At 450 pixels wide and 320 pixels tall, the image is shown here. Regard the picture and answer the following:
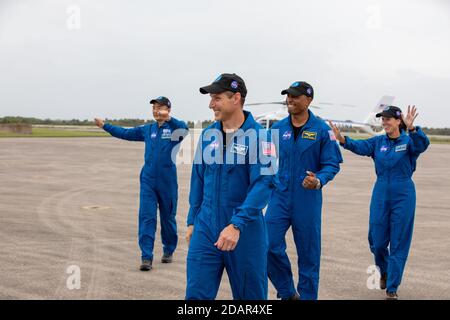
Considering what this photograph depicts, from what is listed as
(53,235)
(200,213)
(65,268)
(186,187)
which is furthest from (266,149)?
(186,187)

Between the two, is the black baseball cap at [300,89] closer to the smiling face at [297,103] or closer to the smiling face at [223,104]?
the smiling face at [297,103]

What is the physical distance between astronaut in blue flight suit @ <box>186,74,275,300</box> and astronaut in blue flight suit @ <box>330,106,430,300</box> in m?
2.40

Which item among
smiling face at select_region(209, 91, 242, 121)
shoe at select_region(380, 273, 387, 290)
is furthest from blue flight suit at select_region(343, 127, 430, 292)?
smiling face at select_region(209, 91, 242, 121)

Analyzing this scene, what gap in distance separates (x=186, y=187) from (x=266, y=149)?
10.9m

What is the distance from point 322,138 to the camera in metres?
5.09

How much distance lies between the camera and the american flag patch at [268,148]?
11.6ft

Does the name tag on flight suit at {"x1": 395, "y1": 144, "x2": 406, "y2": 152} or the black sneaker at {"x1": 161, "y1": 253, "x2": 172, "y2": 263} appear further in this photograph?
the black sneaker at {"x1": 161, "y1": 253, "x2": 172, "y2": 263}

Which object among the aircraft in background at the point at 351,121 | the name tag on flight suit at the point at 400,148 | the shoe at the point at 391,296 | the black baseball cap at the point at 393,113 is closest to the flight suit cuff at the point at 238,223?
the shoe at the point at 391,296

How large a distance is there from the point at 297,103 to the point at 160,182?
2.23m

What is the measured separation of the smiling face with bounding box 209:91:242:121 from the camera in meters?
3.60

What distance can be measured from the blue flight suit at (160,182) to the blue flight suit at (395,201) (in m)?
2.43

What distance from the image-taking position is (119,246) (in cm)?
728

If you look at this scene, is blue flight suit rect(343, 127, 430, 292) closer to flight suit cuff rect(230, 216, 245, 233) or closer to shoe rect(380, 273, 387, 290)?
shoe rect(380, 273, 387, 290)
